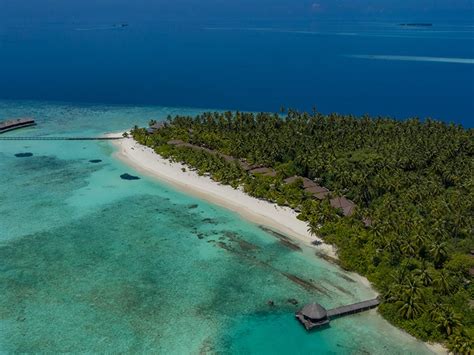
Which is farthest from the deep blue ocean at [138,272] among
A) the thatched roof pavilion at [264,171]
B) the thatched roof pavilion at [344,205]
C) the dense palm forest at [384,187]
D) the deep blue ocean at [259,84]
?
the deep blue ocean at [259,84]

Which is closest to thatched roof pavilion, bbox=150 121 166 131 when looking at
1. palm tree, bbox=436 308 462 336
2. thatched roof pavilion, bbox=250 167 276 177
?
thatched roof pavilion, bbox=250 167 276 177

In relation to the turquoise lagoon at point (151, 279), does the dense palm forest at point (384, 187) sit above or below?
above

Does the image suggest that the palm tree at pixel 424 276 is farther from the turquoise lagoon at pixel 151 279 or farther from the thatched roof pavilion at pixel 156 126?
the thatched roof pavilion at pixel 156 126

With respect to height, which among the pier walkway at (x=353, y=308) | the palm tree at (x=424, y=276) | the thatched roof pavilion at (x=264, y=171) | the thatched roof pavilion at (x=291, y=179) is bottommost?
the pier walkway at (x=353, y=308)

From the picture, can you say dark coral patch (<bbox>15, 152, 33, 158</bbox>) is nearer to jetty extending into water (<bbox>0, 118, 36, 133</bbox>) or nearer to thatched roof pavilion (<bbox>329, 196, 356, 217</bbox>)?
jetty extending into water (<bbox>0, 118, 36, 133</bbox>)

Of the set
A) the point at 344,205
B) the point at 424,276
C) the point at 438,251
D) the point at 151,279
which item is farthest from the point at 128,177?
the point at 424,276

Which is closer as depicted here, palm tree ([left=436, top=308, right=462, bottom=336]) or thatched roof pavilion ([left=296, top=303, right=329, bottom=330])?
palm tree ([left=436, top=308, right=462, bottom=336])
